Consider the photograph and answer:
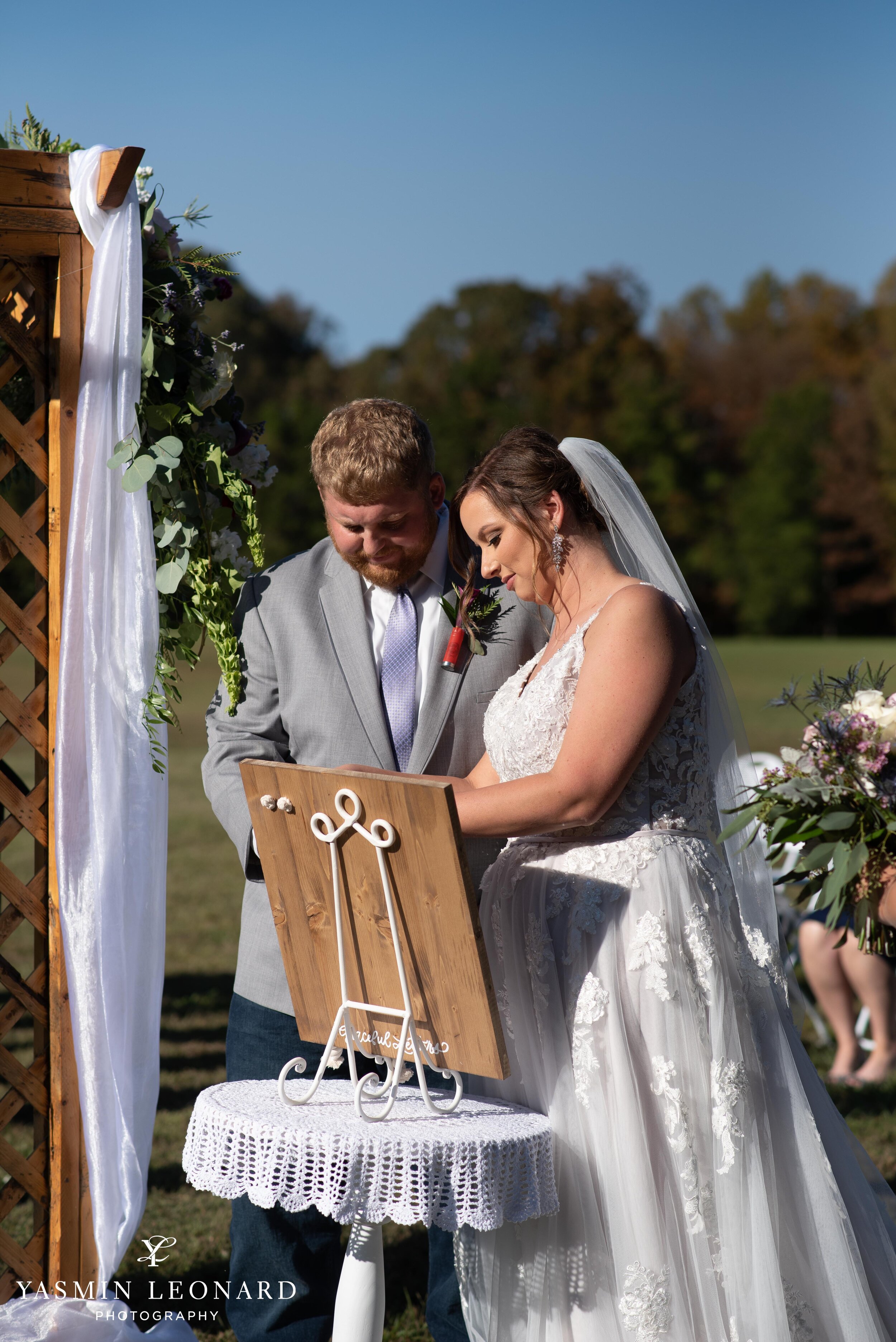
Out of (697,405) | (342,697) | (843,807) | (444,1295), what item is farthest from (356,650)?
(697,405)

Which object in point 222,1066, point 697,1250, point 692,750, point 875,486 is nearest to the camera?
point 697,1250

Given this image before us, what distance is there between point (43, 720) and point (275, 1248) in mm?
1352

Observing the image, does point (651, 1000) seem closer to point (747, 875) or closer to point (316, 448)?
point (747, 875)

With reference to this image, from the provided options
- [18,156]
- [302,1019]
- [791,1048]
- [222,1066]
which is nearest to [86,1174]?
[302,1019]

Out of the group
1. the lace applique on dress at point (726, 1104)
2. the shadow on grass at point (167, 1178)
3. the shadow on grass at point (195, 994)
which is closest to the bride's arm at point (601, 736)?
the lace applique on dress at point (726, 1104)

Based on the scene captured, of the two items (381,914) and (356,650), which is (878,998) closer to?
(356,650)

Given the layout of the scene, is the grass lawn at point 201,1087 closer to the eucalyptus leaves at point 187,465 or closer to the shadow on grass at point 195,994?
the shadow on grass at point 195,994

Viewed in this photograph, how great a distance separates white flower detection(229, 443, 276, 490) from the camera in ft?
9.54

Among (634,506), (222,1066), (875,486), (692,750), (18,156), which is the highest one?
(875,486)

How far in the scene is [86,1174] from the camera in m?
2.84

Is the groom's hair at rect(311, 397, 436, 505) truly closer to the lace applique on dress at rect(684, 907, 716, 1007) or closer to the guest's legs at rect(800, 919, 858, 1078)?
the lace applique on dress at rect(684, 907, 716, 1007)

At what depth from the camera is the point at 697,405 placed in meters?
44.8

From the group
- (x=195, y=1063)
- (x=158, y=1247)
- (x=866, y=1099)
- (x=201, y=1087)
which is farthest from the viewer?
(x=195, y=1063)

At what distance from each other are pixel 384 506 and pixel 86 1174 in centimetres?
170
